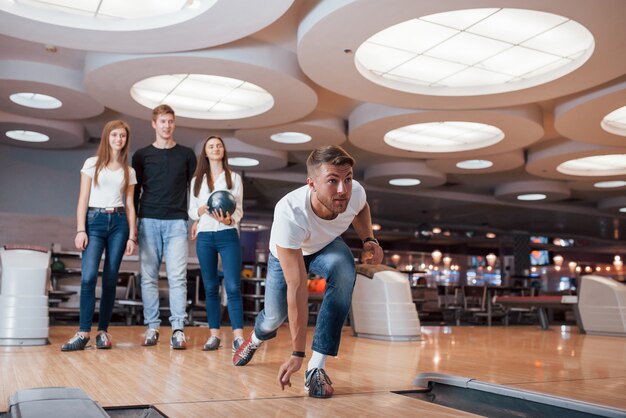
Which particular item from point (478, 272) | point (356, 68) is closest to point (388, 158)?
point (356, 68)

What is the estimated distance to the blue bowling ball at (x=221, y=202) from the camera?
11.1 feet

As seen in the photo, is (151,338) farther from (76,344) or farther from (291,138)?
(291,138)

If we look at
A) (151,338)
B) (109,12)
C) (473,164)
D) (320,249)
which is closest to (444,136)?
(473,164)

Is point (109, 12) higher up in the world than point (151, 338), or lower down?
higher up

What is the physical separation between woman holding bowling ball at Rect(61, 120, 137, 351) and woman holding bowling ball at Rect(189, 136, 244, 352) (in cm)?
40

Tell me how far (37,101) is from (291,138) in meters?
3.90

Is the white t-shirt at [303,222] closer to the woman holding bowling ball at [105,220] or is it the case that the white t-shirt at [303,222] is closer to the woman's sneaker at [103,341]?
the woman holding bowling ball at [105,220]

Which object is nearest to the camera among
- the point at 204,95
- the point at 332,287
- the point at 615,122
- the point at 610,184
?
the point at 332,287

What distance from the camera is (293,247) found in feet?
6.57

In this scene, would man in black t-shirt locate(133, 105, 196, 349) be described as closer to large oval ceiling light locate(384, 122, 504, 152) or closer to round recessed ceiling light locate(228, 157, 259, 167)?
large oval ceiling light locate(384, 122, 504, 152)

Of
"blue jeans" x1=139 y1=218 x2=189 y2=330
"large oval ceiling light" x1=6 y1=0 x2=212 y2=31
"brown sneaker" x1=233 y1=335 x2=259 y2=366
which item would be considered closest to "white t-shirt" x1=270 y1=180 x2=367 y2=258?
"brown sneaker" x1=233 y1=335 x2=259 y2=366

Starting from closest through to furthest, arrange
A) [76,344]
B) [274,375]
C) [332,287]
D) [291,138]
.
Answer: [332,287]
[274,375]
[76,344]
[291,138]

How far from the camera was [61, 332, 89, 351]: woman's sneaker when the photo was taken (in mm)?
3272

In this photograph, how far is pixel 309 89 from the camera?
7.38m
